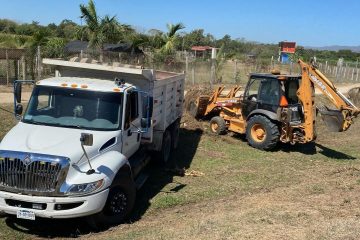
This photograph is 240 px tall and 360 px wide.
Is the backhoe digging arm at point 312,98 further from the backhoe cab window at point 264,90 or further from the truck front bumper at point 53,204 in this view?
the truck front bumper at point 53,204

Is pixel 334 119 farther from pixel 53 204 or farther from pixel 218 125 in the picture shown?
pixel 53 204

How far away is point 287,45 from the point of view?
57750mm

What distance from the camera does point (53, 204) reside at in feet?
20.3

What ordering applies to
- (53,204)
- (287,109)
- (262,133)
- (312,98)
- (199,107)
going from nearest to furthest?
(53,204)
(312,98)
(287,109)
(262,133)
(199,107)

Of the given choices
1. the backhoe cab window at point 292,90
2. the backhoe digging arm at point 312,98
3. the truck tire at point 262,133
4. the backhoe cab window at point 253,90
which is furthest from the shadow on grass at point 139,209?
the backhoe digging arm at point 312,98

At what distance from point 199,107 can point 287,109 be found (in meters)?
4.44

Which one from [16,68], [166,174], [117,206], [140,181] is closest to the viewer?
[117,206]

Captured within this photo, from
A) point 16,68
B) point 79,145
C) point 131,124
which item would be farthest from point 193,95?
point 79,145

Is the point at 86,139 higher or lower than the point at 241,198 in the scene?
higher

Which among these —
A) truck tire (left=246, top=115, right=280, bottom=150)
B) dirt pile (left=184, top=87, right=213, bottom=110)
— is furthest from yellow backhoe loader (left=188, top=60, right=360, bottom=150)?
dirt pile (left=184, top=87, right=213, bottom=110)

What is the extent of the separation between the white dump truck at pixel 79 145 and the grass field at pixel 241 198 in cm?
56

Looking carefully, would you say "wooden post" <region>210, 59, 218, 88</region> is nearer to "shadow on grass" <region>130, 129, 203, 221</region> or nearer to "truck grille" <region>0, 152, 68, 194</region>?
"shadow on grass" <region>130, 129, 203, 221</region>

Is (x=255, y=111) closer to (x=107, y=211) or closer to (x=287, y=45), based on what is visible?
(x=107, y=211)

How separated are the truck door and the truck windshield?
21 centimetres
